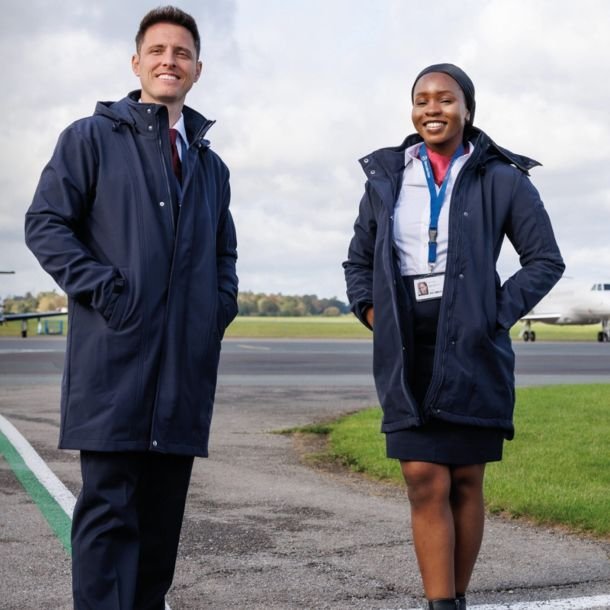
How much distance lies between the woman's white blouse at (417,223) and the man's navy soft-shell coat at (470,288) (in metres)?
0.04

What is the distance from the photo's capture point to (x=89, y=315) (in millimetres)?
3266

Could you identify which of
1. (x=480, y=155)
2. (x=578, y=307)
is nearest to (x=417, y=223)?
(x=480, y=155)

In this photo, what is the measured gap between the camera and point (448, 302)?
3.70 m

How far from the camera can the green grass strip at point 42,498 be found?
19.5ft

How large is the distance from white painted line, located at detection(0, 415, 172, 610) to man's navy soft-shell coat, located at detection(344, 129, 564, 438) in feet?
5.12

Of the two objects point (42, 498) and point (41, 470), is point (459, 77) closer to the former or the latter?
point (42, 498)

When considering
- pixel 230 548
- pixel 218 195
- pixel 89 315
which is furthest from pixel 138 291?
pixel 230 548

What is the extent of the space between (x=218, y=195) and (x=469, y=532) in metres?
1.57

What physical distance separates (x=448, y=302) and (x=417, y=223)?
32 centimetres

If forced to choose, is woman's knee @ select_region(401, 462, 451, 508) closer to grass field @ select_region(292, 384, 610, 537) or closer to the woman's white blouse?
the woman's white blouse

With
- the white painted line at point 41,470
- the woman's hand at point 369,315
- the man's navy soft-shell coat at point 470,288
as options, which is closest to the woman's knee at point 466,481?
the man's navy soft-shell coat at point 470,288

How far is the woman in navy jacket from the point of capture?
3719 mm

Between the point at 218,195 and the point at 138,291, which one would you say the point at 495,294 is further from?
the point at 138,291

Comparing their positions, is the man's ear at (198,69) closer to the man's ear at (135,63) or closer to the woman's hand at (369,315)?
the man's ear at (135,63)
